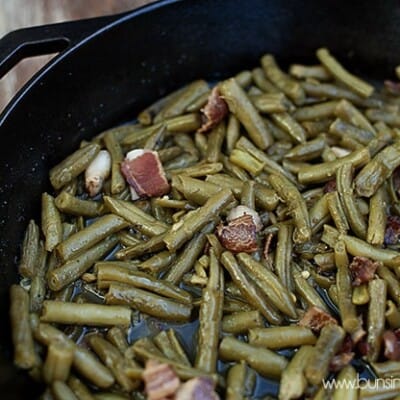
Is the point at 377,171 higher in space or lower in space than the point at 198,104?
lower

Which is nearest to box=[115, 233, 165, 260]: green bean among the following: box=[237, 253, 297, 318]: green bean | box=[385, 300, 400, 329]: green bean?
box=[237, 253, 297, 318]: green bean

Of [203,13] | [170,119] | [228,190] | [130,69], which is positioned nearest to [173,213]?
[228,190]

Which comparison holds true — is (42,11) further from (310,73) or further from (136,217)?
(136,217)

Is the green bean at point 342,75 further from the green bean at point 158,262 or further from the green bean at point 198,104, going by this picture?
the green bean at point 158,262

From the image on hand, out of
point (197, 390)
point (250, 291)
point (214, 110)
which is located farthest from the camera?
point (214, 110)

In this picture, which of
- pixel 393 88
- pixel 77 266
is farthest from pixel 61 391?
pixel 393 88

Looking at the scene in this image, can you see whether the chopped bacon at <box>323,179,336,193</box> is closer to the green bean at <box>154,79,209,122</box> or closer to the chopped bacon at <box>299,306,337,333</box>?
the chopped bacon at <box>299,306,337,333</box>
